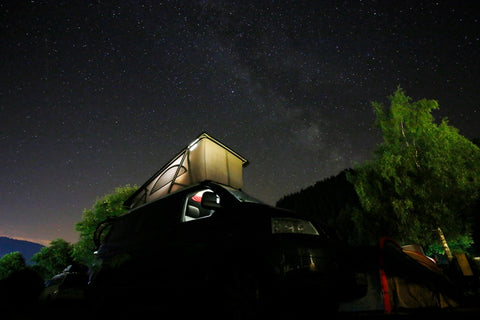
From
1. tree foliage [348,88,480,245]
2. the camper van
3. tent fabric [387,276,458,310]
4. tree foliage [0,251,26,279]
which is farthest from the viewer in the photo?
tree foliage [0,251,26,279]

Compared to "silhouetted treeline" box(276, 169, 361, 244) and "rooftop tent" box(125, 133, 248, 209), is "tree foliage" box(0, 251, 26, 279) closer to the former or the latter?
"rooftop tent" box(125, 133, 248, 209)

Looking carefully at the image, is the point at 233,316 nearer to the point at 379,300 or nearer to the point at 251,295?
the point at 251,295

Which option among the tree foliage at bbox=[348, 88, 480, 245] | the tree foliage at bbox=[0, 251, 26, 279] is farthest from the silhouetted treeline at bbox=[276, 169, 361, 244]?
the tree foliage at bbox=[0, 251, 26, 279]

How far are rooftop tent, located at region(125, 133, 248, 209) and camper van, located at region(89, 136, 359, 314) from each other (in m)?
5.76

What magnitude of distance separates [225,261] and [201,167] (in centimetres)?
740

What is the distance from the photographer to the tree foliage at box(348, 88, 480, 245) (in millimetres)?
13281

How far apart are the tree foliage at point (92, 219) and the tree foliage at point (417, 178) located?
74.9 feet

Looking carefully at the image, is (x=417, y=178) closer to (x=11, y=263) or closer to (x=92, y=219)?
(x=92, y=219)

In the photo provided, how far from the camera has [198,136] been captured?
10.5 metres

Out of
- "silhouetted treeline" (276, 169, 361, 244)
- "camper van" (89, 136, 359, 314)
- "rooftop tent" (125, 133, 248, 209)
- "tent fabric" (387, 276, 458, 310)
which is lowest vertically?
"tent fabric" (387, 276, 458, 310)

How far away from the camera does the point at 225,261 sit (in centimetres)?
270

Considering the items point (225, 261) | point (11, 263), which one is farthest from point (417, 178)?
point (11, 263)

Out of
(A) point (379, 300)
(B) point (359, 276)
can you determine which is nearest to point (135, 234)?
(B) point (359, 276)

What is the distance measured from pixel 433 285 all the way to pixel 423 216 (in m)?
13.4
